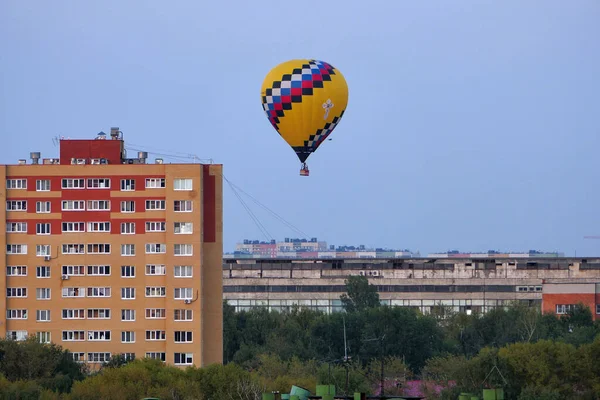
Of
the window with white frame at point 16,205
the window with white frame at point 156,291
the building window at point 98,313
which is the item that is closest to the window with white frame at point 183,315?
the window with white frame at point 156,291

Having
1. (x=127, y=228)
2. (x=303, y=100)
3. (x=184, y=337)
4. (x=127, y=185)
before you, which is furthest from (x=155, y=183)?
(x=303, y=100)

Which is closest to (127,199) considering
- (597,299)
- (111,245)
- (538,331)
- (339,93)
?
(111,245)

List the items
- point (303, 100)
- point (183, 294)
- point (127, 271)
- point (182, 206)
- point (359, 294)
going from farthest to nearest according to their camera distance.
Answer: point (359, 294), point (127, 271), point (183, 294), point (182, 206), point (303, 100)

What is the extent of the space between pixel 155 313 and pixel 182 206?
6360mm

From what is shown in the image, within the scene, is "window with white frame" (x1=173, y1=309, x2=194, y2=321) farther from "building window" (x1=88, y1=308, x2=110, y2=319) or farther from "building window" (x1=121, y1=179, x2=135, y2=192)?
"building window" (x1=121, y1=179, x2=135, y2=192)

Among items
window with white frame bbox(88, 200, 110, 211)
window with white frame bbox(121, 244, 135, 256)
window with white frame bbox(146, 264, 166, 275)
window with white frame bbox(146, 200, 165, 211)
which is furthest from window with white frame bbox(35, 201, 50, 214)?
window with white frame bbox(146, 264, 166, 275)

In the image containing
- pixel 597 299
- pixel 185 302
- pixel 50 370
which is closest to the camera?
pixel 50 370

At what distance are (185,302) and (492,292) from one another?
53.0 metres

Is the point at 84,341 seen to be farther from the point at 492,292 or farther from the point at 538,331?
the point at 492,292

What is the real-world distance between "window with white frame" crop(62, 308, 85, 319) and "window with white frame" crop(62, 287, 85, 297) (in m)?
0.82

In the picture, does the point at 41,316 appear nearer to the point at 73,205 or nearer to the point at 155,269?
the point at 73,205

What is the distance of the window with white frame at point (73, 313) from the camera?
91.1m

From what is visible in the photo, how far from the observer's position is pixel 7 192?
90.6m

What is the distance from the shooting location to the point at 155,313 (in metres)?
90.2
